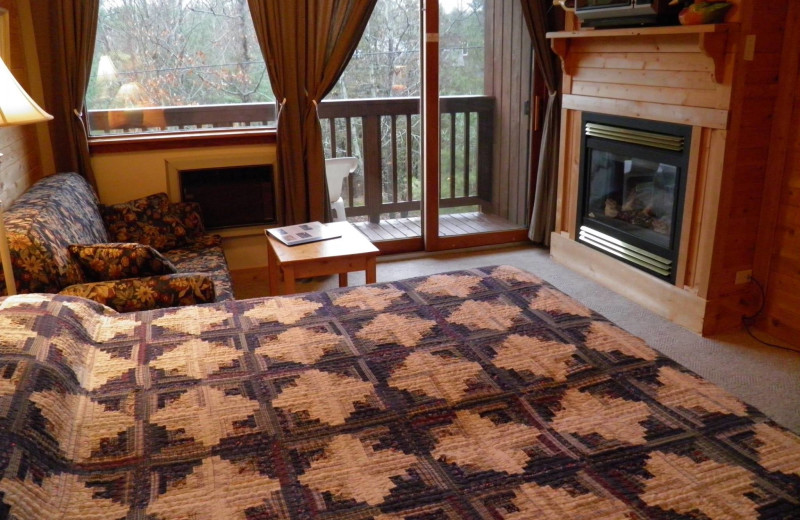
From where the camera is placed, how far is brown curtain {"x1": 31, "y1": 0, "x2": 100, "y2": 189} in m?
3.65

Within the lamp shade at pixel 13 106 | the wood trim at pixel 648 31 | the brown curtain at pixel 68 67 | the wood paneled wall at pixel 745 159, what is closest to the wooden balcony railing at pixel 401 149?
the wood trim at pixel 648 31

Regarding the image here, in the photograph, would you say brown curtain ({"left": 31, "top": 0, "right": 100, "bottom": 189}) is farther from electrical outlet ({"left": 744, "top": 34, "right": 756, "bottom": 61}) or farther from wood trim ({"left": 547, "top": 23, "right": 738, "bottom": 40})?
electrical outlet ({"left": 744, "top": 34, "right": 756, "bottom": 61})

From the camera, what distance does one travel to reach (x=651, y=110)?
11.5 feet

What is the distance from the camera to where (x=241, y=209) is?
423 centimetres

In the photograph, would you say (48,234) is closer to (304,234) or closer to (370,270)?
(304,234)

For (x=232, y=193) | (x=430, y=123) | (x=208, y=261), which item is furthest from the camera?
(x=430, y=123)

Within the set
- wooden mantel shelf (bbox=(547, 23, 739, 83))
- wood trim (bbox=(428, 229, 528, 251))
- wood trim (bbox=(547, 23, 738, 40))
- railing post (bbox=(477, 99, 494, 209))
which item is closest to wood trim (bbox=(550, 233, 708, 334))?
wood trim (bbox=(428, 229, 528, 251))

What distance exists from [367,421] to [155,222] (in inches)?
101

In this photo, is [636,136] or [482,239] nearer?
[636,136]

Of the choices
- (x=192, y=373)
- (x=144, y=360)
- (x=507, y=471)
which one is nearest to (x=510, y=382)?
(x=507, y=471)

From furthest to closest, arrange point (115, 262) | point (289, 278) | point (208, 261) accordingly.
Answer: point (208, 261), point (289, 278), point (115, 262)

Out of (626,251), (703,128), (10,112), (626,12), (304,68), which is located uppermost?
(626,12)

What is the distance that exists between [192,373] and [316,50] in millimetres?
2762

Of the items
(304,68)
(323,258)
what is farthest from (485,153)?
(323,258)
